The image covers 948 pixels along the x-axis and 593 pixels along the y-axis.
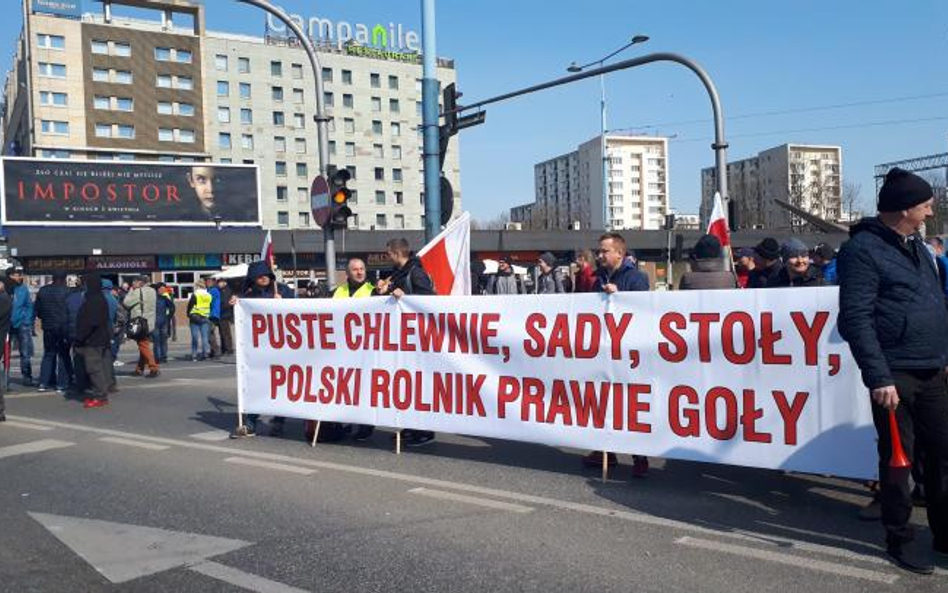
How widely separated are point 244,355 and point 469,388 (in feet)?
9.11

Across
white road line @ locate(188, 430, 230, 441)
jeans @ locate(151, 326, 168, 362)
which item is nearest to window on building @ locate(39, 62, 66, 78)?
jeans @ locate(151, 326, 168, 362)

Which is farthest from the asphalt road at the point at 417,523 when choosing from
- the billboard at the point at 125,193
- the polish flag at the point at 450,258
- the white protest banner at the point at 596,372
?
the billboard at the point at 125,193

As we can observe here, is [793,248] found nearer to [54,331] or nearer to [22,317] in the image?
[54,331]

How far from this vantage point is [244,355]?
8703 mm

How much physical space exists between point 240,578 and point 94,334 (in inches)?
323

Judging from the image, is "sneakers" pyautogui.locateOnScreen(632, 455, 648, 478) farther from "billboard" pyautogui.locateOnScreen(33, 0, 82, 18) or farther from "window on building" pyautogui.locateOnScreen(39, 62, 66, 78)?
"billboard" pyautogui.locateOnScreen(33, 0, 82, 18)

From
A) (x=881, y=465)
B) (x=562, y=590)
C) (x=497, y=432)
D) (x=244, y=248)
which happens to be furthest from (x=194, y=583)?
(x=244, y=248)

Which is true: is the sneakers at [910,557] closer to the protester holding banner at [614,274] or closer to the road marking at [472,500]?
the road marking at [472,500]

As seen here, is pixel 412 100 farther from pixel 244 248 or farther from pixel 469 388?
pixel 469 388

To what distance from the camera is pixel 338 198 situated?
1299cm

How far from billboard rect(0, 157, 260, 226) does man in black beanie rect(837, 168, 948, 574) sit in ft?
162

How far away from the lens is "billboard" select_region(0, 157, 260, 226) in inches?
1848

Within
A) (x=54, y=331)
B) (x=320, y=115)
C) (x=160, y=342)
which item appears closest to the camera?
(x=54, y=331)

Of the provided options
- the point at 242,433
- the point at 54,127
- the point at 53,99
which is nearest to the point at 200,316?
the point at 242,433
